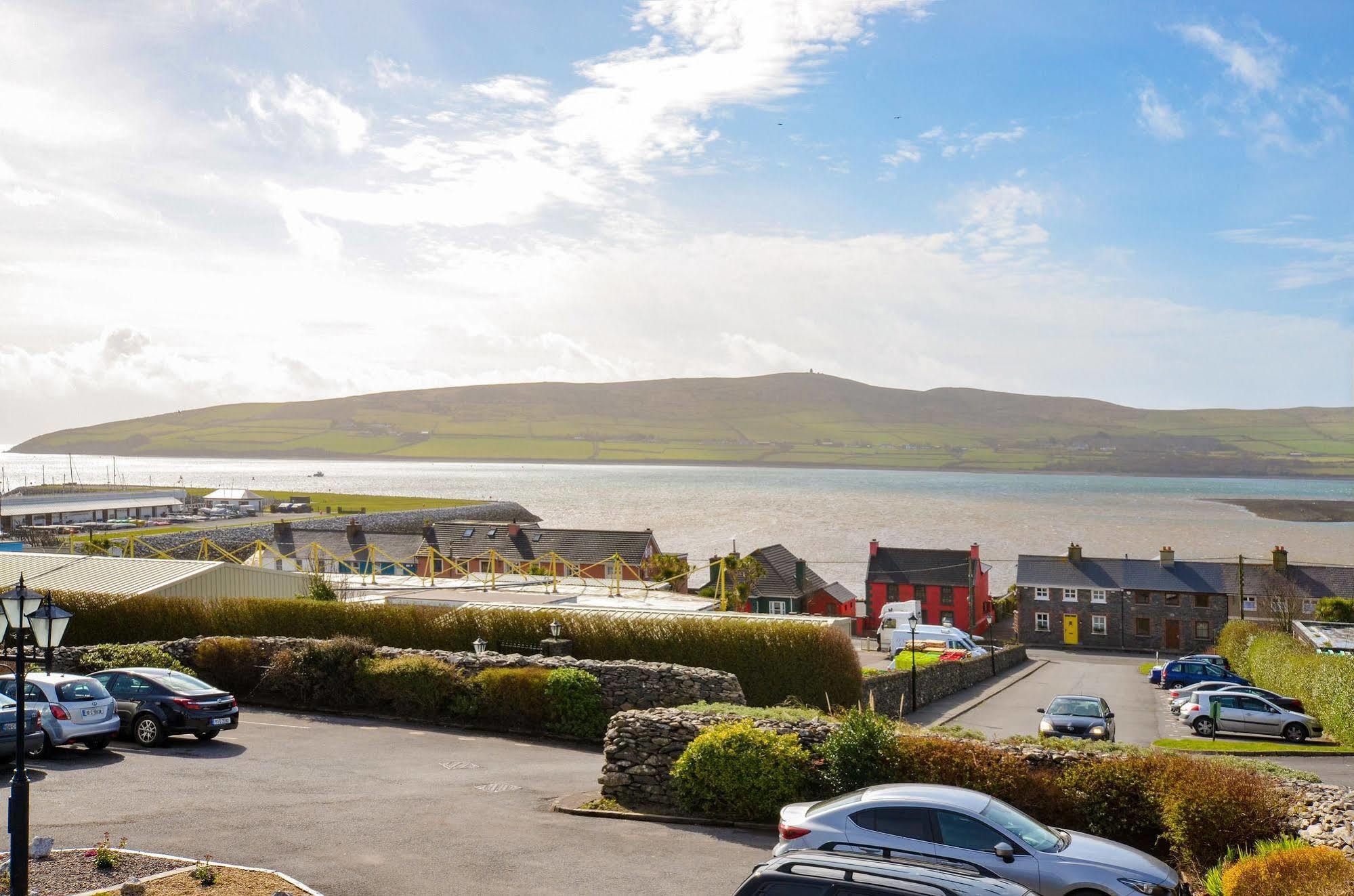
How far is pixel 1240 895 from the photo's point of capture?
988 centimetres

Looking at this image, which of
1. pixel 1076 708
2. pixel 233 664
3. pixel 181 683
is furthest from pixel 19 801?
pixel 1076 708

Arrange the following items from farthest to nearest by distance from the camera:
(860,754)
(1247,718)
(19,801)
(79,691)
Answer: (1247,718)
(79,691)
(860,754)
(19,801)

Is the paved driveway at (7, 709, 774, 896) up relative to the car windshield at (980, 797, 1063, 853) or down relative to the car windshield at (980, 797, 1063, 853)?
down

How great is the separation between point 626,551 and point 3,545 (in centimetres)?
4015

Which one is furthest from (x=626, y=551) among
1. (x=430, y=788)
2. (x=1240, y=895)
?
(x=1240, y=895)

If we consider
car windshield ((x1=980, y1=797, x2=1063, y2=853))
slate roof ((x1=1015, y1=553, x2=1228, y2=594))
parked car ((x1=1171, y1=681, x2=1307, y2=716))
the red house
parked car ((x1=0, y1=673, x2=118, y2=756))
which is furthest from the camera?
the red house

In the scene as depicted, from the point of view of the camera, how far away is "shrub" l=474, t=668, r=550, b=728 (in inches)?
929

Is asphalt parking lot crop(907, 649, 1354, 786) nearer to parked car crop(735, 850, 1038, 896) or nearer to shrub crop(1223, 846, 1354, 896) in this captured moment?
shrub crop(1223, 846, 1354, 896)

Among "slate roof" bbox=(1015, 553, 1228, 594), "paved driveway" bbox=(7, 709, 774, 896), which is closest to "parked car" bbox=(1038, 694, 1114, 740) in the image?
"paved driveway" bbox=(7, 709, 774, 896)

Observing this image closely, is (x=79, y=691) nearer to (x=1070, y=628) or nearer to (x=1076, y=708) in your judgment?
(x=1076, y=708)

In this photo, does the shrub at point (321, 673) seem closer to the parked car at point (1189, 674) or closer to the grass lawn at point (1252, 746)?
the grass lawn at point (1252, 746)

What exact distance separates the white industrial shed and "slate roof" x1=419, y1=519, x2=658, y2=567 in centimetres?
3935

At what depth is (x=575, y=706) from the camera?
23281 millimetres

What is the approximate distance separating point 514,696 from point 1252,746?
67.7 ft
